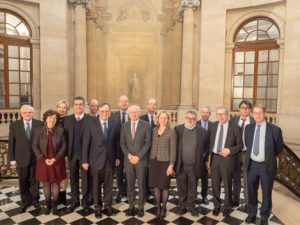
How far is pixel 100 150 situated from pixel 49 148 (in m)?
0.75

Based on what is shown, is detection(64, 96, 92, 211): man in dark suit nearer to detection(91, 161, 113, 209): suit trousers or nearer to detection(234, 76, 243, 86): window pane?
detection(91, 161, 113, 209): suit trousers

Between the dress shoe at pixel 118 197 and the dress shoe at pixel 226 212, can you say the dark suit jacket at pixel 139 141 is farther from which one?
the dress shoe at pixel 226 212

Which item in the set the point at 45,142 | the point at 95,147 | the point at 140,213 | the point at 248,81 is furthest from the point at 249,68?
the point at 45,142

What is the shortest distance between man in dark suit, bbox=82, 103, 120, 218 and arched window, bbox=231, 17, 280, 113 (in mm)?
5917

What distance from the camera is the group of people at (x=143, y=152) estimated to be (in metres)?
4.45

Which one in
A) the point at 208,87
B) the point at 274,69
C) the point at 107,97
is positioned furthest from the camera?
the point at 107,97

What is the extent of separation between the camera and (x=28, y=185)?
497 cm

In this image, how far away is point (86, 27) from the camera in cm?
1027

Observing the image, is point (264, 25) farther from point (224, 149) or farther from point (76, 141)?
point (76, 141)

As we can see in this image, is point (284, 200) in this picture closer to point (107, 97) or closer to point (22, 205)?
point (22, 205)

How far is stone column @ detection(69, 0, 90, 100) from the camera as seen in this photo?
9.59 meters

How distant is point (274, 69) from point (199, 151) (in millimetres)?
5442

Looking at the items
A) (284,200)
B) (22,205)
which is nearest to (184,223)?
(284,200)

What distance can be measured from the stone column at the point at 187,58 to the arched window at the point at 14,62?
4.79m
